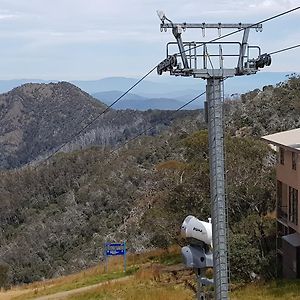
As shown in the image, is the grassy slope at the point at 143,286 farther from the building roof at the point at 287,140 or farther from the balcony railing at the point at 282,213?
the building roof at the point at 287,140

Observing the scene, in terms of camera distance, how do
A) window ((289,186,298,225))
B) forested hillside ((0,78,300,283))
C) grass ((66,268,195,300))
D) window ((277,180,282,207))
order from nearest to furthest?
grass ((66,268,195,300)) → window ((289,186,298,225)) → window ((277,180,282,207)) → forested hillside ((0,78,300,283))

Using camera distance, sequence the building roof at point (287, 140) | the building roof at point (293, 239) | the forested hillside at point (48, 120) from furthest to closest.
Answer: the forested hillside at point (48, 120), the building roof at point (287, 140), the building roof at point (293, 239)

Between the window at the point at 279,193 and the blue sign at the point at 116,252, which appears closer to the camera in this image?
the window at the point at 279,193

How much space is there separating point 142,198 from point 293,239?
69.3 ft

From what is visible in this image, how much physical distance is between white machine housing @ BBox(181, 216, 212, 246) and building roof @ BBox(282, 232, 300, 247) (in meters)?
10.1

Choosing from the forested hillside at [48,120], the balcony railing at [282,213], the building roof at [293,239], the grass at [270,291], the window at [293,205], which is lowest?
the forested hillside at [48,120]

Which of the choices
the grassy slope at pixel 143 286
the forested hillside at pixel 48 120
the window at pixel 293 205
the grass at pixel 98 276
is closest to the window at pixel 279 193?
the window at pixel 293 205

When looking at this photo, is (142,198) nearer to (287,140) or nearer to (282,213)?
(282,213)

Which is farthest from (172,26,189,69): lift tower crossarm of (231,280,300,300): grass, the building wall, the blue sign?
the blue sign

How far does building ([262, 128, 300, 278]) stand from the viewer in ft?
76.3

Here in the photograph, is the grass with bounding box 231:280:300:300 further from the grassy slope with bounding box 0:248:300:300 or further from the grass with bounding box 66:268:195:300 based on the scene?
the grass with bounding box 66:268:195:300

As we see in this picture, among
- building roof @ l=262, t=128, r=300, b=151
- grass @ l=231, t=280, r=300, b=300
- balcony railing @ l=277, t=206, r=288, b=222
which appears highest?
building roof @ l=262, t=128, r=300, b=151

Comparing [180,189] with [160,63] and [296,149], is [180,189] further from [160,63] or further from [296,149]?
[160,63]

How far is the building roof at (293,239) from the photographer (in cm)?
2320
